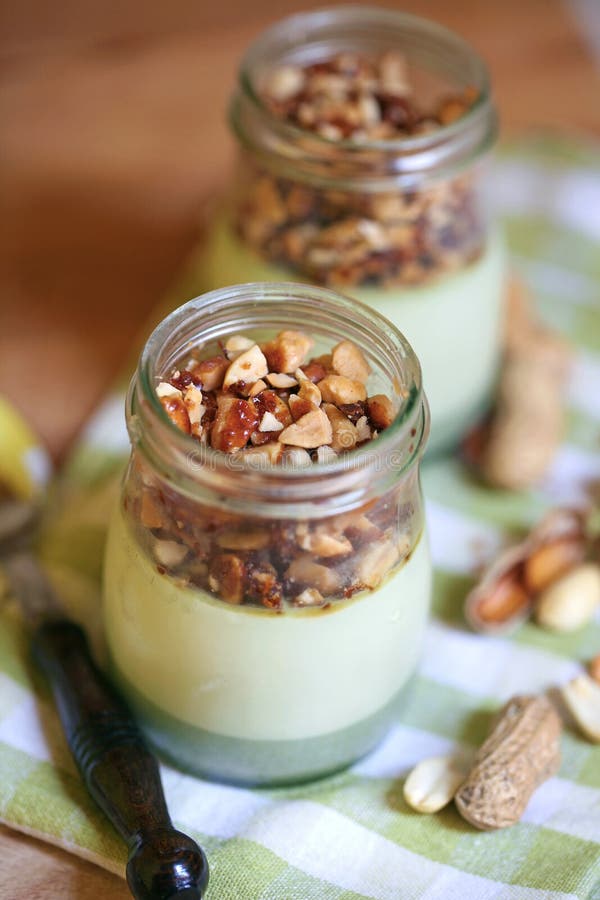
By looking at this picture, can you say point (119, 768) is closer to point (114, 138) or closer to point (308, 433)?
point (308, 433)

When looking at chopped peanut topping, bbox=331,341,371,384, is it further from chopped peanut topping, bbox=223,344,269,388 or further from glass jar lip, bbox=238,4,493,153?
glass jar lip, bbox=238,4,493,153

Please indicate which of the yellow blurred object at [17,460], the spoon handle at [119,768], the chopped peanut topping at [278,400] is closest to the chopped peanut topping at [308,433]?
the chopped peanut topping at [278,400]

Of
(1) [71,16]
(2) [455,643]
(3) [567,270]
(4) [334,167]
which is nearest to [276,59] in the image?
(4) [334,167]

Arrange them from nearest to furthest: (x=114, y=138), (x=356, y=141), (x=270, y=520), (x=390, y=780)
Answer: (x=270, y=520)
(x=390, y=780)
(x=356, y=141)
(x=114, y=138)

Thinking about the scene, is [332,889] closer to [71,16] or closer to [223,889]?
[223,889]

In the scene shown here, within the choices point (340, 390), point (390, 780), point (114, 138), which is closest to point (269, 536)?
point (340, 390)

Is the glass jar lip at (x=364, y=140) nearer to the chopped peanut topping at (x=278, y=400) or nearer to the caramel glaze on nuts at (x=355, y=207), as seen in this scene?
the caramel glaze on nuts at (x=355, y=207)

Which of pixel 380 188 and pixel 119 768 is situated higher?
pixel 380 188
